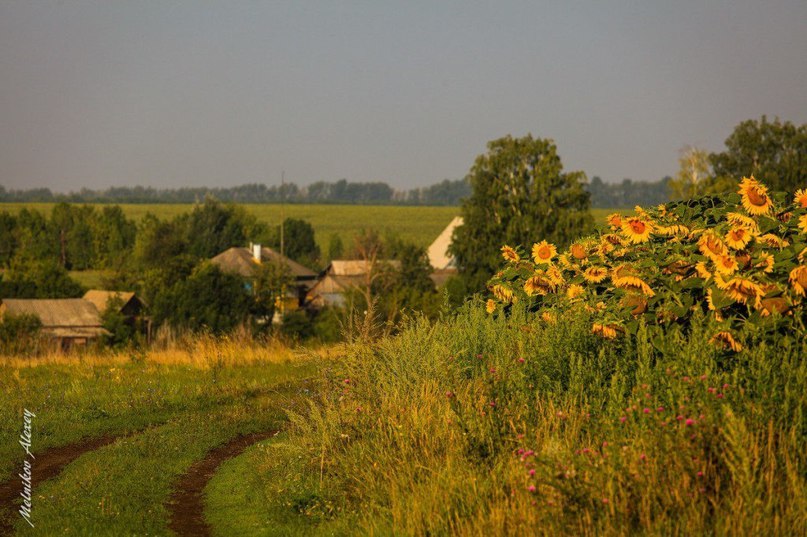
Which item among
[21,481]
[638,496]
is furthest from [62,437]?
[638,496]

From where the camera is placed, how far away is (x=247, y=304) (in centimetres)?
7525

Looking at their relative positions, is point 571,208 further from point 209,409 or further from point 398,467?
point 398,467

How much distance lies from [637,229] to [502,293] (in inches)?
123

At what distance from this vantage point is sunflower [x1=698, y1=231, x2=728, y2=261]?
938cm

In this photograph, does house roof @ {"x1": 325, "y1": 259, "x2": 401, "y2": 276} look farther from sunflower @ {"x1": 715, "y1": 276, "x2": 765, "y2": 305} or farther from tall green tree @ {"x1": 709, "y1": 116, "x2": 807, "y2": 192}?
sunflower @ {"x1": 715, "y1": 276, "x2": 765, "y2": 305}

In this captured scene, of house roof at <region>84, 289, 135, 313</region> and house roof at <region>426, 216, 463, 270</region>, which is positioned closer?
house roof at <region>84, 289, 135, 313</region>

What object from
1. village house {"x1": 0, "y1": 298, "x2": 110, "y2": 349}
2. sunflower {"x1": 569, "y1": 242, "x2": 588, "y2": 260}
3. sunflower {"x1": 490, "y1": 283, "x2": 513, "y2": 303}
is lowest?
village house {"x1": 0, "y1": 298, "x2": 110, "y2": 349}

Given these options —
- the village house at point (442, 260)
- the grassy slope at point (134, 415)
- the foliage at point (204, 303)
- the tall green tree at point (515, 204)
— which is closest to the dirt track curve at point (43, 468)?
the grassy slope at point (134, 415)

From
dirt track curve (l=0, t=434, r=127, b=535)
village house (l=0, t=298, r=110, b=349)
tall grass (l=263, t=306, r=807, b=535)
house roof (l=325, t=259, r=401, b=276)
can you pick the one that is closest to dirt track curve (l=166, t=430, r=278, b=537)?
tall grass (l=263, t=306, r=807, b=535)

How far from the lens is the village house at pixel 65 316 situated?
7294cm

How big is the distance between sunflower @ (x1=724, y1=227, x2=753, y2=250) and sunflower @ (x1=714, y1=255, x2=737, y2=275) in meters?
0.25

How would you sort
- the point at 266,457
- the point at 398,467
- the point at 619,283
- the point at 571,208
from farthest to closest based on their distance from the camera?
the point at 571,208 < the point at 266,457 < the point at 619,283 < the point at 398,467

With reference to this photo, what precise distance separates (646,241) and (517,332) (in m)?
1.73

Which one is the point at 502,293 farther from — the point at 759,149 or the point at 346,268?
the point at 346,268
